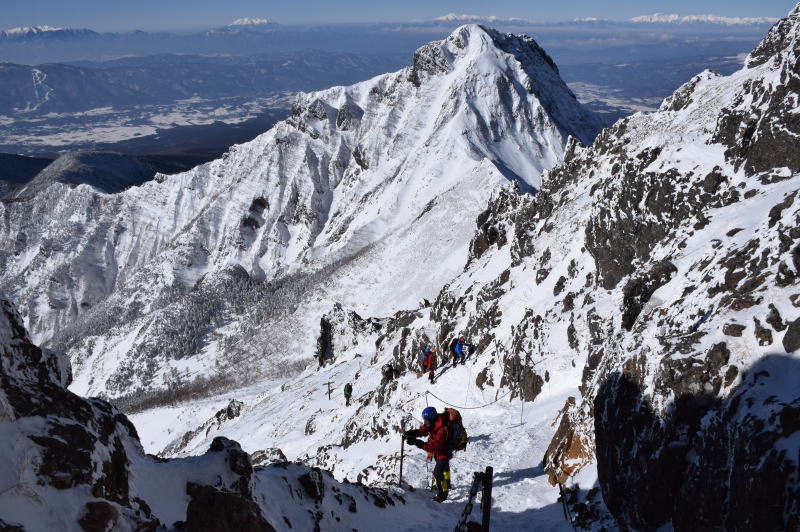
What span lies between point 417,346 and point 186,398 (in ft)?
254

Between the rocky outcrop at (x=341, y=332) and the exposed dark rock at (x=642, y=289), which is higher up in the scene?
the exposed dark rock at (x=642, y=289)

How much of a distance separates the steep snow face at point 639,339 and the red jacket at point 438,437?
8.59 feet

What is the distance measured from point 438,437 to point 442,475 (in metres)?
1.52

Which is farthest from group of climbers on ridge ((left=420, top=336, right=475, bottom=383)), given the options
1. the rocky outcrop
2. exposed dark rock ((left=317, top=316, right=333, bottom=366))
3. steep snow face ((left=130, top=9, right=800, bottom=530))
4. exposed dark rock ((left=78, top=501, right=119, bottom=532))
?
exposed dark rock ((left=317, top=316, right=333, bottom=366))

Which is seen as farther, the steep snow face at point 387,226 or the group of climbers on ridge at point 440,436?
the steep snow face at point 387,226

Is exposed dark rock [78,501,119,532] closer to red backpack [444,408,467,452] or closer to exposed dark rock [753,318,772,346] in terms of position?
red backpack [444,408,467,452]

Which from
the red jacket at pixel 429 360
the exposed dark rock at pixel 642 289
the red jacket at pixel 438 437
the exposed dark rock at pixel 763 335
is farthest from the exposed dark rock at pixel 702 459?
the red jacket at pixel 429 360

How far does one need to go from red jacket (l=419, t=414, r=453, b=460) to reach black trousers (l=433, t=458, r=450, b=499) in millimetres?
276

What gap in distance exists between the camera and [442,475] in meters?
17.0

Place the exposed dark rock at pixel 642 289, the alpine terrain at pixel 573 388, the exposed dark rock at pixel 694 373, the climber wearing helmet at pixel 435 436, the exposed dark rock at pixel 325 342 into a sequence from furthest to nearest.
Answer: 1. the exposed dark rock at pixel 325 342
2. the exposed dark rock at pixel 642 289
3. the climber wearing helmet at pixel 435 436
4. the exposed dark rock at pixel 694 373
5. the alpine terrain at pixel 573 388

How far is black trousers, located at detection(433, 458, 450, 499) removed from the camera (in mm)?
16719

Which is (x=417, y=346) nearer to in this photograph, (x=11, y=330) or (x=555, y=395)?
(x=555, y=395)

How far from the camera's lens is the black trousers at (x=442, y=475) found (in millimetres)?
16719

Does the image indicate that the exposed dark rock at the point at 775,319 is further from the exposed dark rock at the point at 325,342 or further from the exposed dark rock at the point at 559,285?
the exposed dark rock at the point at 325,342
